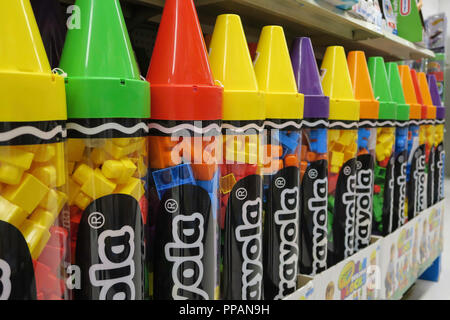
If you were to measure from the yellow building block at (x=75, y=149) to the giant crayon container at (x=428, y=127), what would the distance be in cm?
153

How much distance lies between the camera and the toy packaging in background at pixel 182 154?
681 millimetres

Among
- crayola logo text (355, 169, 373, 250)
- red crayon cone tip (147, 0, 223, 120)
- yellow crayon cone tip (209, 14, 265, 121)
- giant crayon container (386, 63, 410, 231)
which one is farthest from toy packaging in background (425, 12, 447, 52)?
red crayon cone tip (147, 0, 223, 120)

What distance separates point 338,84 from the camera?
3.65 feet

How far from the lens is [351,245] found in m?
1.24

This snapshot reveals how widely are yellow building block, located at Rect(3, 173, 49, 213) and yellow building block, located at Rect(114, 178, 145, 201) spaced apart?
Answer: 117 mm

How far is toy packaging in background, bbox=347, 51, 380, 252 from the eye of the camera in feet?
4.01

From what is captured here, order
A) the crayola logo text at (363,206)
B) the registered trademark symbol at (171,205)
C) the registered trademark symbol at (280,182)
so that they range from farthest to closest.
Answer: the crayola logo text at (363,206) → the registered trademark symbol at (280,182) → the registered trademark symbol at (171,205)

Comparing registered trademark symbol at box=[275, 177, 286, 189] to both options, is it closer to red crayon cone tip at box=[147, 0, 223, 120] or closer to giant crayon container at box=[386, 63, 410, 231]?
red crayon cone tip at box=[147, 0, 223, 120]

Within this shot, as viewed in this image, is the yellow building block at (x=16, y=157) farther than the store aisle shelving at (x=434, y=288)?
No

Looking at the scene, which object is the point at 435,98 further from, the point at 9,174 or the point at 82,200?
the point at 9,174

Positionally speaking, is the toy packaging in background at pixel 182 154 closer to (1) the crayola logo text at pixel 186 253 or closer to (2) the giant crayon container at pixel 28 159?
(1) the crayola logo text at pixel 186 253

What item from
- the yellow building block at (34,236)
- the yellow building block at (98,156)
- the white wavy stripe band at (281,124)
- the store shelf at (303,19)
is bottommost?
the yellow building block at (34,236)

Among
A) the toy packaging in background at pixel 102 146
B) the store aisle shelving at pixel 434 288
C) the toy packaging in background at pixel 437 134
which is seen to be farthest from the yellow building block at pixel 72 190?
the store aisle shelving at pixel 434 288

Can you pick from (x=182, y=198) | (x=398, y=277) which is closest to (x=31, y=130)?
(x=182, y=198)
